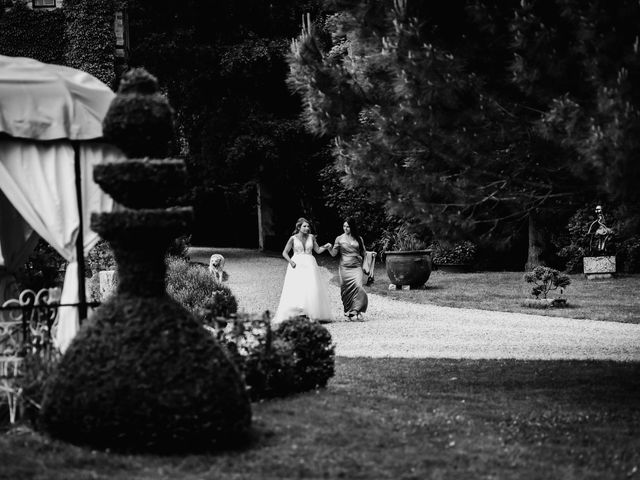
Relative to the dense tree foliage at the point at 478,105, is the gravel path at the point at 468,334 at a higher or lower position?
lower

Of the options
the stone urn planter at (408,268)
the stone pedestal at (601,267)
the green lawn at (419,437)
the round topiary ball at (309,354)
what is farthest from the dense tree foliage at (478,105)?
the stone pedestal at (601,267)

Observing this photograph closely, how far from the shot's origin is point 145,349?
6168 millimetres

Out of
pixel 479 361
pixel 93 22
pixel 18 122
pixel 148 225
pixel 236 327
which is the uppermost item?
pixel 93 22

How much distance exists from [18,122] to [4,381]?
2.51 metres

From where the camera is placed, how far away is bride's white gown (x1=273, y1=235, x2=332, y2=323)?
15.7m

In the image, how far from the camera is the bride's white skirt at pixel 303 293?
15664 millimetres

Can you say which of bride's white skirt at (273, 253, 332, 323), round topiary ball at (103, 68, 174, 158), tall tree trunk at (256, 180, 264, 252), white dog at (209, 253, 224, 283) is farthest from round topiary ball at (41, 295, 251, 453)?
tall tree trunk at (256, 180, 264, 252)

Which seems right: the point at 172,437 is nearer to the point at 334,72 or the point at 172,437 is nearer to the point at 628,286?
the point at 334,72

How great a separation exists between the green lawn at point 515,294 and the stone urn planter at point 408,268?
34cm

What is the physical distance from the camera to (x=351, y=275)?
16.2 metres

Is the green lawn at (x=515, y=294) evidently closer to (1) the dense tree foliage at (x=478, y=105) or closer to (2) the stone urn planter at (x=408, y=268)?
(2) the stone urn planter at (x=408, y=268)

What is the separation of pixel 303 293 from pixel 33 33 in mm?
12980

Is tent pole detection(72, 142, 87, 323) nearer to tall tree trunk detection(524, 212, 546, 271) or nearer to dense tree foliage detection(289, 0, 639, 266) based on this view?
dense tree foliage detection(289, 0, 639, 266)

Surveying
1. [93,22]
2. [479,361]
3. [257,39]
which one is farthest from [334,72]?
[257,39]
